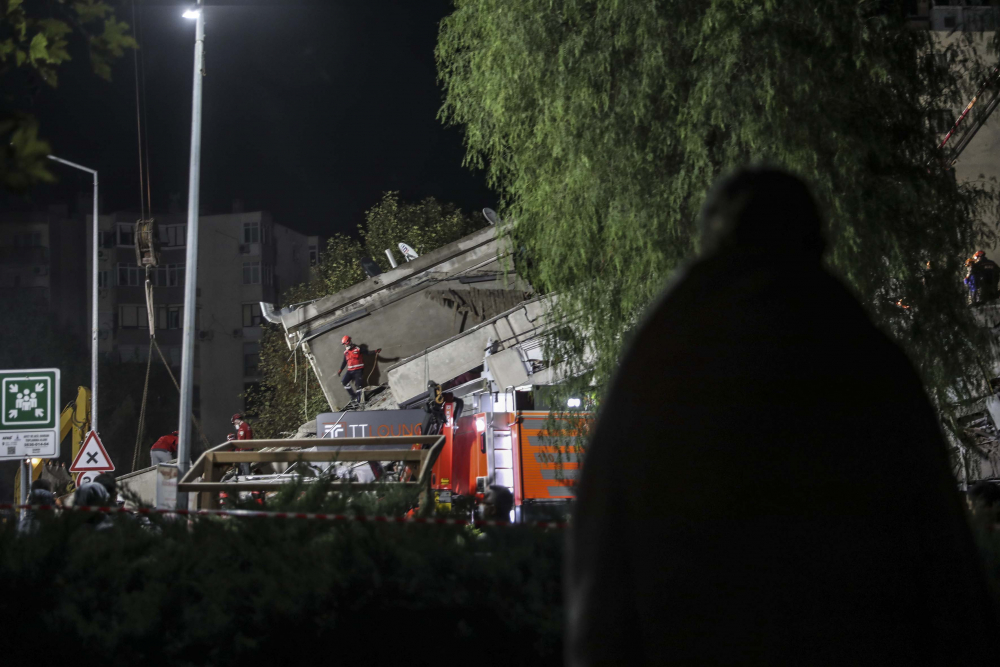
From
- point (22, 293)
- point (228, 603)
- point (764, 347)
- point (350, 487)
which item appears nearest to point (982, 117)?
point (350, 487)

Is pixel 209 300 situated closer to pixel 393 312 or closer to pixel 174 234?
pixel 174 234

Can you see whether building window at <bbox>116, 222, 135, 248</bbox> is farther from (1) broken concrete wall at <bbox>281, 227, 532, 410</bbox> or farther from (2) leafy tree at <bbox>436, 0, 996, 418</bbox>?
(2) leafy tree at <bbox>436, 0, 996, 418</bbox>

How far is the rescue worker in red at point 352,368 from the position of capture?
Result: 2504 centimetres

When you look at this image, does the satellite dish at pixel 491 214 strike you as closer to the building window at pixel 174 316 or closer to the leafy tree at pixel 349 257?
the leafy tree at pixel 349 257

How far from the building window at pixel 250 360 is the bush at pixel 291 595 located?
6181cm

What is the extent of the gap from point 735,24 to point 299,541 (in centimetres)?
743

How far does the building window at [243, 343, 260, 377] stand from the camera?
214ft

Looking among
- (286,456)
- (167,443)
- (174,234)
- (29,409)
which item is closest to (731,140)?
(286,456)

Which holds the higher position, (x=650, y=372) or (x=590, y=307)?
(x=590, y=307)

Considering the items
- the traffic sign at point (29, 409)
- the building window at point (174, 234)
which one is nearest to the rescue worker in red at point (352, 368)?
the traffic sign at point (29, 409)

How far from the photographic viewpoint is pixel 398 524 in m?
4.60

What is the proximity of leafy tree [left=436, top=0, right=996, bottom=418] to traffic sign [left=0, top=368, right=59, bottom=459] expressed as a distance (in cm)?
794

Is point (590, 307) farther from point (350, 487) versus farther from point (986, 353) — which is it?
point (350, 487)

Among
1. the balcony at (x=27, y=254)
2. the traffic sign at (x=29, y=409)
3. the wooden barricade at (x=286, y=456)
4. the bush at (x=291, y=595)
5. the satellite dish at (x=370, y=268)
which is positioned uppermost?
the balcony at (x=27, y=254)
